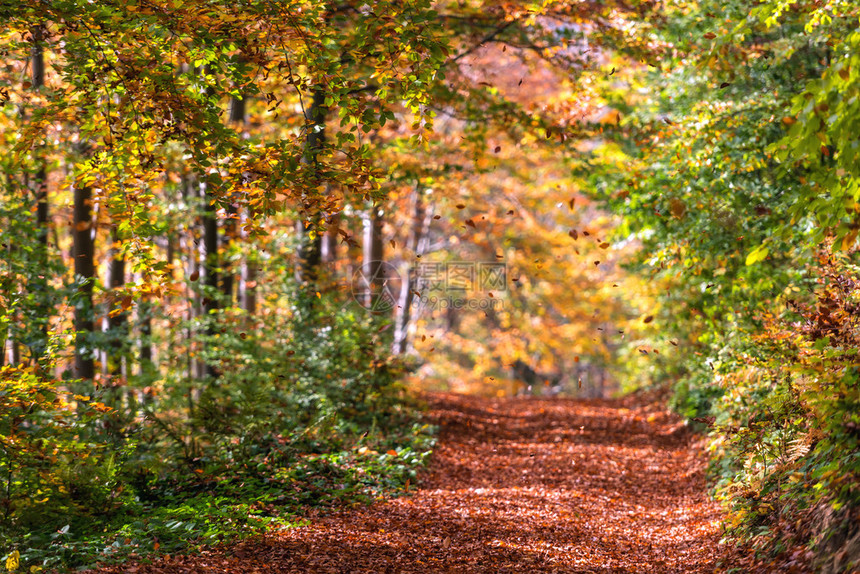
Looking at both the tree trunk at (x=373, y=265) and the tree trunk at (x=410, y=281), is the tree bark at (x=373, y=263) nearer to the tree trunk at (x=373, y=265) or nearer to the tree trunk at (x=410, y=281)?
the tree trunk at (x=373, y=265)

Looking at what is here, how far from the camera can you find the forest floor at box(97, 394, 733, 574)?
4.72 metres

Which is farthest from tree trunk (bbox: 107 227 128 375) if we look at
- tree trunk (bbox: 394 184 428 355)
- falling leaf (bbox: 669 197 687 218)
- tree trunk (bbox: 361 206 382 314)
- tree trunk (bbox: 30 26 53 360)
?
tree trunk (bbox: 394 184 428 355)

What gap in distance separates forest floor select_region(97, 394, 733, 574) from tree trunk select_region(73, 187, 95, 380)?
3.60 meters

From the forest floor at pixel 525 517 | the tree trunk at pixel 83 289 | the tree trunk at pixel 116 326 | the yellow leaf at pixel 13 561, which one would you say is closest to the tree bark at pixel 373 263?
the forest floor at pixel 525 517

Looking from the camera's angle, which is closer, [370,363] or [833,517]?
[833,517]

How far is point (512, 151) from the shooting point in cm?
1684

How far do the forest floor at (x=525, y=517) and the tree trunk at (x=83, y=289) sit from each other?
11.8 ft

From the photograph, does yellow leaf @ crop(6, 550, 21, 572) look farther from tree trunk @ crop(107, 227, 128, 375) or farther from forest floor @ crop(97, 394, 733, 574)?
tree trunk @ crop(107, 227, 128, 375)

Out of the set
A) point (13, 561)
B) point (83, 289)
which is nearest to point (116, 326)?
point (83, 289)

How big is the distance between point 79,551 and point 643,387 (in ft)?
33.7

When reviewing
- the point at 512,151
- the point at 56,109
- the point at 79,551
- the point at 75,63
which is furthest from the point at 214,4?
the point at 512,151

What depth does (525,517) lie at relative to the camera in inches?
230

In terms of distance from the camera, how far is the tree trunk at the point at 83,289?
7.04 m

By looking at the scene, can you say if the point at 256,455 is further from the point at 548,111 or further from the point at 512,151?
the point at 512,151
